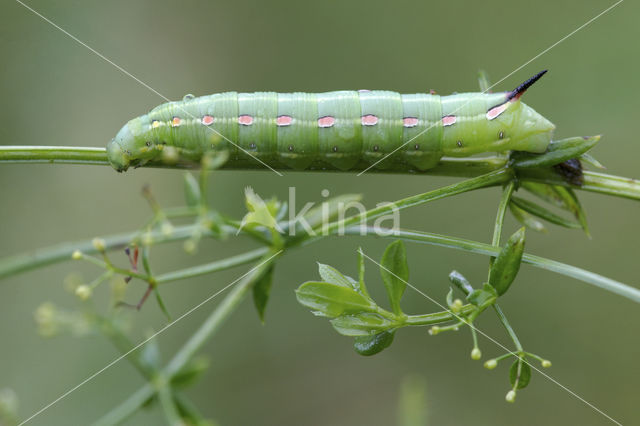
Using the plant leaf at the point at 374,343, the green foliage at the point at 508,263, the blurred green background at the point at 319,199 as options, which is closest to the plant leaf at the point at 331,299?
the plant leaf at the point at 374,343

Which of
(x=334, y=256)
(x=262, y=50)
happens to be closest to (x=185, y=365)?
(x=334, y=256)

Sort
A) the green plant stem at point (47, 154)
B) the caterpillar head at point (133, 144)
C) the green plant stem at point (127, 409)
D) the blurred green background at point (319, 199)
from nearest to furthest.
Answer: the green plant stem at point (127, 409) → the green plant stem at point (47, 154) → the caterpillar head at point (133, 144) → the blurred green background at point (319, 199)

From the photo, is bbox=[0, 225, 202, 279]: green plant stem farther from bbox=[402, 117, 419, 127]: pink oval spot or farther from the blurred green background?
the blurred green background

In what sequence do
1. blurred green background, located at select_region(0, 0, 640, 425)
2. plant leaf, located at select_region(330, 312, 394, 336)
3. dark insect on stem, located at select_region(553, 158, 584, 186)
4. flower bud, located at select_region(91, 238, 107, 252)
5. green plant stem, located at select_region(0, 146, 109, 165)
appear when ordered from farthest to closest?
1. blurred green background, located at select_region(0, 0, 640, 425)
2. dark insect on stem, located at select_region(553, 158, 584, 186)
3. green plant stem, located at select_region(0, 146, 109, 165)
4. plant leaf, located at select_region(330, 312, 394, 336)
5. flower bud, located at select_region(91, 238, 107, 252)

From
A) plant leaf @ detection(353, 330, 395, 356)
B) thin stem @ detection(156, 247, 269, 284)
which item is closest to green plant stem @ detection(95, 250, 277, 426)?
thin stem @ detection(156, 247, 269, 284)

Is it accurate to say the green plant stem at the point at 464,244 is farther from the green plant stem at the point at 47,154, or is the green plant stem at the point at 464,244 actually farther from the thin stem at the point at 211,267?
the green plant stem at the point at 47,154

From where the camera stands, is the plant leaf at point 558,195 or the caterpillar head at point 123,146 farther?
the caterpillar head at point 123,146
